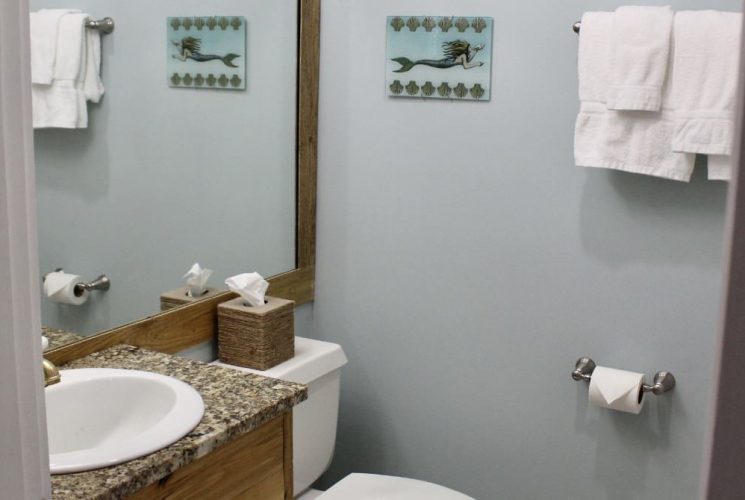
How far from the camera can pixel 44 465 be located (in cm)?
75

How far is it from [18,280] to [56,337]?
106 centimetres

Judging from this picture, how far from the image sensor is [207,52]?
2062 millimetres

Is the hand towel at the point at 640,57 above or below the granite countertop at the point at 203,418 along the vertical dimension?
above

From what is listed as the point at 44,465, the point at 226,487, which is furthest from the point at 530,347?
the point at 44,465

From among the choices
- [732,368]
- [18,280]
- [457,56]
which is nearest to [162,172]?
[457,56]

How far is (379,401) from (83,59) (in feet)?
4.07

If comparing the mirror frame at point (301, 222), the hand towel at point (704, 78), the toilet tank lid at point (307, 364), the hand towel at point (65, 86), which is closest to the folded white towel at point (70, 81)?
the hand towel at point (65, 86)

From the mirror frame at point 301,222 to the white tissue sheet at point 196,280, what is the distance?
28 millimetres

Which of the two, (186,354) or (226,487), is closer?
(226,487)

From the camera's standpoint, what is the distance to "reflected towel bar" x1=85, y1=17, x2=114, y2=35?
1.71 meters

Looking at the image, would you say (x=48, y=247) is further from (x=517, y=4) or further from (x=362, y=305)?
(x=517, y=4)

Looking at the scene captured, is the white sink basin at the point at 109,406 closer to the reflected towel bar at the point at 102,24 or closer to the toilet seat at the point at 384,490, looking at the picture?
the toilet seat at the point at 384,490

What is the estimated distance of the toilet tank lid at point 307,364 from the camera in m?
2.00

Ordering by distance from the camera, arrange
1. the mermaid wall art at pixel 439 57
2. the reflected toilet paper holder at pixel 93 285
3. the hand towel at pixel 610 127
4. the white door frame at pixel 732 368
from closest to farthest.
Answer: the white door frame at pixel 732 368
the reflected toilet paper holder at pixel 93 285
the hand towel at pixel 610 127
the mermaid wall art at pixel 439 57
